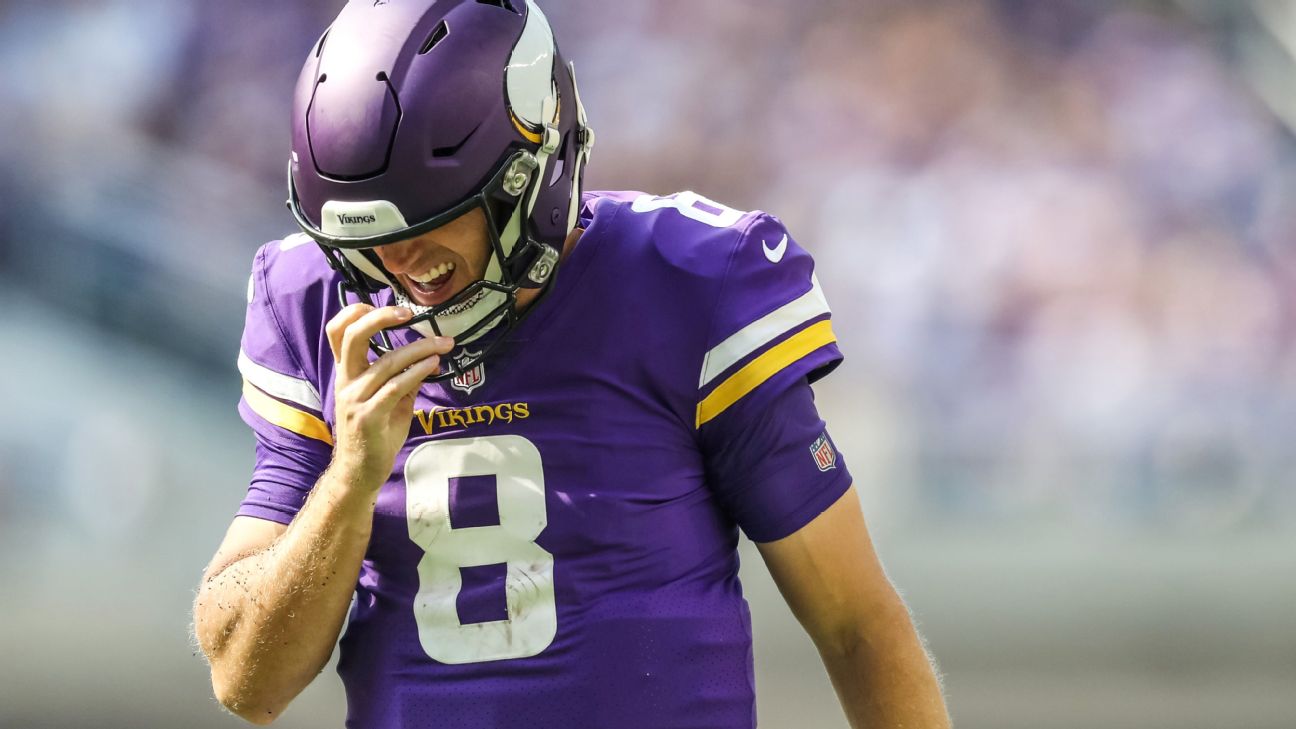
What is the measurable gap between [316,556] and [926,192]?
3063 millimetres

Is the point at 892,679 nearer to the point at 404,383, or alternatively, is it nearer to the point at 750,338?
the point at 750,338

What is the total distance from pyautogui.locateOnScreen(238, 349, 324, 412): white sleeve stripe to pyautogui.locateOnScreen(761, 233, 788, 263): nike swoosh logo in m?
0.45

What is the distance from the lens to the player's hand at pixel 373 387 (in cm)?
121

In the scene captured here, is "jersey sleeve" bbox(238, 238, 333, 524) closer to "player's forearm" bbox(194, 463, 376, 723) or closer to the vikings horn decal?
"player's forearm" bbox(194, 463, 376, 723)

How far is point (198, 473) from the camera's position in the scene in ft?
12.9

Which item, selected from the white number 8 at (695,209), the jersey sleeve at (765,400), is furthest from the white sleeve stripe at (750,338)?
the white number 8 at (695,209)

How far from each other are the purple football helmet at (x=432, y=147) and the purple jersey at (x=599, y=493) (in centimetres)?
7

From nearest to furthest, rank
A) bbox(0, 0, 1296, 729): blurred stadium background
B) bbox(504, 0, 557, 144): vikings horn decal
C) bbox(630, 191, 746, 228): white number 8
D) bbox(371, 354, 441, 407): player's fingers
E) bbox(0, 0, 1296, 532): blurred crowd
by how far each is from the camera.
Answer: bbox(371, 354, 441, 407): player's fingers
bbox(504, 0, 557, 144): vikings horn decal
bbox(630, 191, 746, 228): white number 8
bbox(0, 0, 1296, 729): blurred stadium background
bbox(0, 0, 1296, 532): blurred crowd

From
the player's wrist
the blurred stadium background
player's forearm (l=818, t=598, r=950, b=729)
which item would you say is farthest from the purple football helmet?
the blurred stadium background

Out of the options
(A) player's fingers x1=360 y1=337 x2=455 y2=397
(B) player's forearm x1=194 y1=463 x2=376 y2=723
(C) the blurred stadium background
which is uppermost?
(A) player's fingers x1=360 y1=337 x2=455 y2=397

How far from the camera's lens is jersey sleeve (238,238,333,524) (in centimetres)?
141

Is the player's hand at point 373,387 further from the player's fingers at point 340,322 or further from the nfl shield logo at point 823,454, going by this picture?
the nfl shield logo at point 823,454

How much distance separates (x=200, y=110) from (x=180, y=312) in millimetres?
570

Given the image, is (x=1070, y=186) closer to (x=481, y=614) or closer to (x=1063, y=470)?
(x=1063, y=470)
